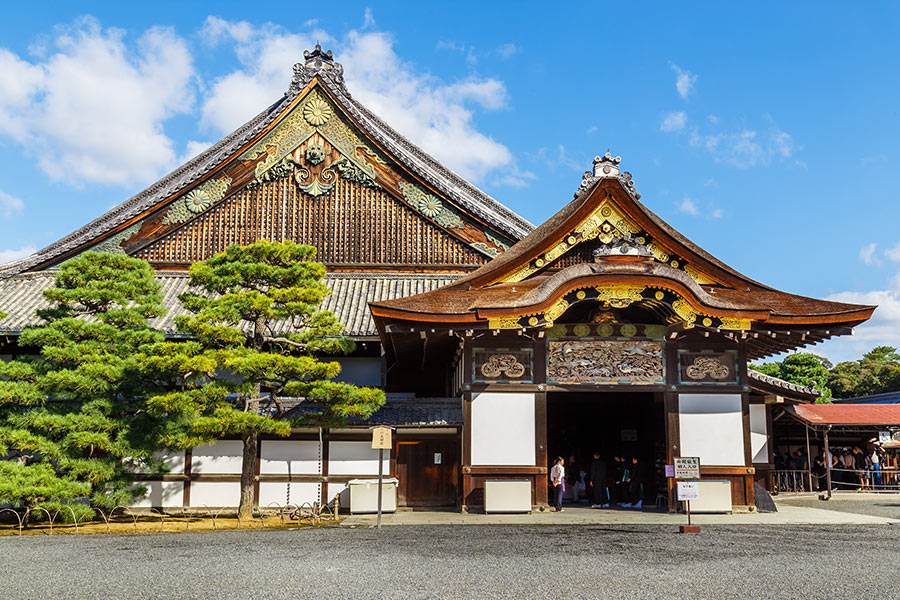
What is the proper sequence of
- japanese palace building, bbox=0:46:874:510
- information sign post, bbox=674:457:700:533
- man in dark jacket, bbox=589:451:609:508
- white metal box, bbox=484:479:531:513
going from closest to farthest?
information sign post, bbox=674:457:700:533 < white metal box, bbox=484:479:531:513 < japanese palace building, bbox=0:46:874:510 < man in dark jacket, bbox=589:451:609:508

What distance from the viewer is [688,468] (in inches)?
507

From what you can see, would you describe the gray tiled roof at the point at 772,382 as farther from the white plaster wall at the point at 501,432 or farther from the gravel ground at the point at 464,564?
the white plaster wall at the point at 501,432

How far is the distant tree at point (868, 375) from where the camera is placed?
5381 centimetres

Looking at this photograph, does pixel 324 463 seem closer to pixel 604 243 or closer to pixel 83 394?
pixel 83 394

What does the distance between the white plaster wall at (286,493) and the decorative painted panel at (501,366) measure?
451cm

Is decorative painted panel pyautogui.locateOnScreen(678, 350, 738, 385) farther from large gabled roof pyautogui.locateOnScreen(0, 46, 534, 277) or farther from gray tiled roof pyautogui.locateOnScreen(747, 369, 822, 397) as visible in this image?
large gabled roof pyautogui.locateOnScreen(0, 46, 534, 277)

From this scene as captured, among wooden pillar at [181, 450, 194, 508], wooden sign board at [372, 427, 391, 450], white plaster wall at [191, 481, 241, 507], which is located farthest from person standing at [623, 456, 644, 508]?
wooden pillar at [181, 450, 194, 508]

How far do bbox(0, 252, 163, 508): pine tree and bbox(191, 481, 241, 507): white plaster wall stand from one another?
146 cm

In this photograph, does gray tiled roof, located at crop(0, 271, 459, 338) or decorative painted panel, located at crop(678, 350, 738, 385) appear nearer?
decorative painted panel, located at crop(678, 350, 738, 385)

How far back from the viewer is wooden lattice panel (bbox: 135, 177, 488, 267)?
2116 cm

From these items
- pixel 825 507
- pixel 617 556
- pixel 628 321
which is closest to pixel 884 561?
pixel 617 556

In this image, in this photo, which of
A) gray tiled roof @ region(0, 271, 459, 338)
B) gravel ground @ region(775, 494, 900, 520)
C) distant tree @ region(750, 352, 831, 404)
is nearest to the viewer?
gravel ground @ region(775, 494, 900, 520)

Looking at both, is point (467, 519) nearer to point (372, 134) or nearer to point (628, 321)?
point (628, 321)

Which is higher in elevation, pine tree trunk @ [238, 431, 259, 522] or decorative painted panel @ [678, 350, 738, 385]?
decorative painted panel @ [678, 350, 738, 385]
